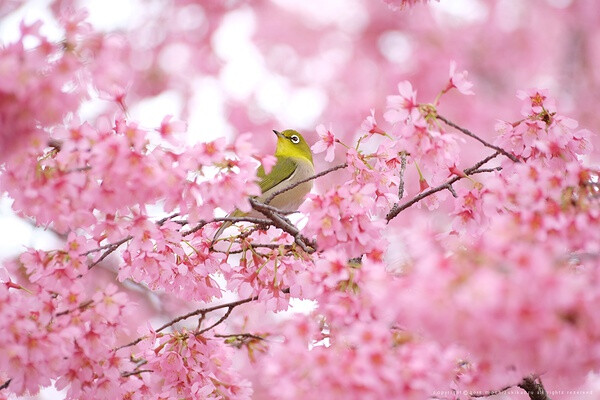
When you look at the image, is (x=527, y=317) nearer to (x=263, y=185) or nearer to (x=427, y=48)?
(x=263, y=185)

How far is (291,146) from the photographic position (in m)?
4.41

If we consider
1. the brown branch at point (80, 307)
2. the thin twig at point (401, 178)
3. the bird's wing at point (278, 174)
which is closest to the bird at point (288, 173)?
the bird's wing at point (278, 174)

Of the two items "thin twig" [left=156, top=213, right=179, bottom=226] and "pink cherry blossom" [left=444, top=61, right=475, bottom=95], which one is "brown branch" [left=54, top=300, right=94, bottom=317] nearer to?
"thin twig" [left=156, top=213, right=179, bottom=226]

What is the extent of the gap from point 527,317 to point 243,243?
5.09 feet

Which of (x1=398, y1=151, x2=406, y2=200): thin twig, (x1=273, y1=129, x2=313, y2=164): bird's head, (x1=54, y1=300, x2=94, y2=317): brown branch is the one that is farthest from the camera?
(x1=273, y1=129, x2=313, y2=164): bird's head

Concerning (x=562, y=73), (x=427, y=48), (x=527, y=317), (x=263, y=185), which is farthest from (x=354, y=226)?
(x=427, y=48)

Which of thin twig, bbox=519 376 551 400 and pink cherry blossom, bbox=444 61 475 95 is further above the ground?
pink cherry blossom, bbox=444 61 475 95

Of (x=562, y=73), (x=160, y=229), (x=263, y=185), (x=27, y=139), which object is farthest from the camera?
(x=562, y=73)

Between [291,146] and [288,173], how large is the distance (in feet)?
0.90

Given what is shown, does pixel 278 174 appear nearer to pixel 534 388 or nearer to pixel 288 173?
pixel 288 173

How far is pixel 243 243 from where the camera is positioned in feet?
9.18

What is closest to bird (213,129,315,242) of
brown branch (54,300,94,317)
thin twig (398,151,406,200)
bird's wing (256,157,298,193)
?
bird's wing (256,157,298,193)

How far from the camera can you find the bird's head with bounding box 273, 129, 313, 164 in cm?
437

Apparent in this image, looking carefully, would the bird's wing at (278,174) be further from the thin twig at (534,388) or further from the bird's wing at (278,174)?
the thin twig at (534,388)
